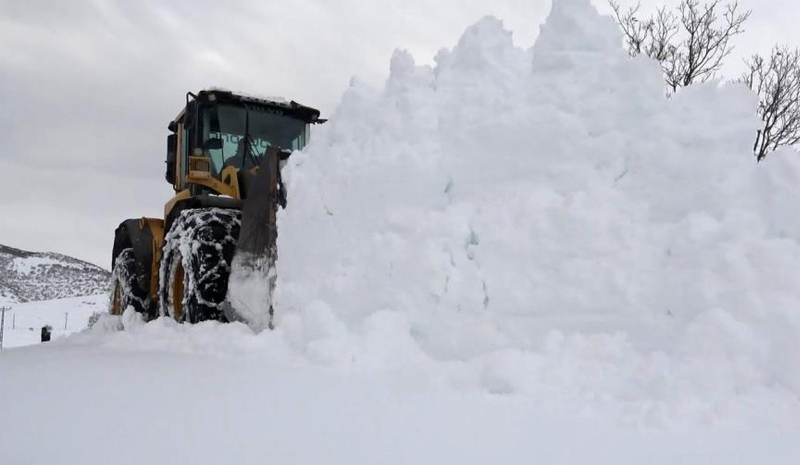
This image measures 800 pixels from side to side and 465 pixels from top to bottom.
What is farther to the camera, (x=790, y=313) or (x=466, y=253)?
(x=466, y=253)

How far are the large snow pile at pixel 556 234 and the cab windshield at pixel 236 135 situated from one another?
2.12 meters

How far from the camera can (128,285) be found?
8.00 meters

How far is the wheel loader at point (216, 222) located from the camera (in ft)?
17.4

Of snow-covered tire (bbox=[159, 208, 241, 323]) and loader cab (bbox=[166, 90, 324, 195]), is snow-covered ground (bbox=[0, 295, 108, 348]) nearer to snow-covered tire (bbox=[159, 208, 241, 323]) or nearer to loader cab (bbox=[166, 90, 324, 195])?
loader cab (bbox=[166, 90, 324, 195])

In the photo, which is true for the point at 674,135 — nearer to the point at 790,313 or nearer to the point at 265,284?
the point at 790,313

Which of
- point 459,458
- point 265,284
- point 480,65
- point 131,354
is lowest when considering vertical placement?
point 459,458

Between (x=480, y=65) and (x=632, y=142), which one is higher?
(x=480, y=65)

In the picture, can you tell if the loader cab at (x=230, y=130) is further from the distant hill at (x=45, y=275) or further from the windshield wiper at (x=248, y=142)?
the distant hill at (x=45, y=275)

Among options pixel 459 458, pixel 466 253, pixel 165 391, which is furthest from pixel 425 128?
pixel 459 458

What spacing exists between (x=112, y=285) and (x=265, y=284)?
15.4 feet

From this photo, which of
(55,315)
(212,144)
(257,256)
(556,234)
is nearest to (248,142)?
(212,144)

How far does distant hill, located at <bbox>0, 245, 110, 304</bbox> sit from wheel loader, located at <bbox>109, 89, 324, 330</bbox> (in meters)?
67.2

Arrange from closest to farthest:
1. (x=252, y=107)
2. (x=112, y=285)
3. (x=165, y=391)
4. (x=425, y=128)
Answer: (x=165, y=391), (x=425, y=128), (x=252, y=107), (x=112, y=285)

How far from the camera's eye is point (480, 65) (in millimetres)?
4918
